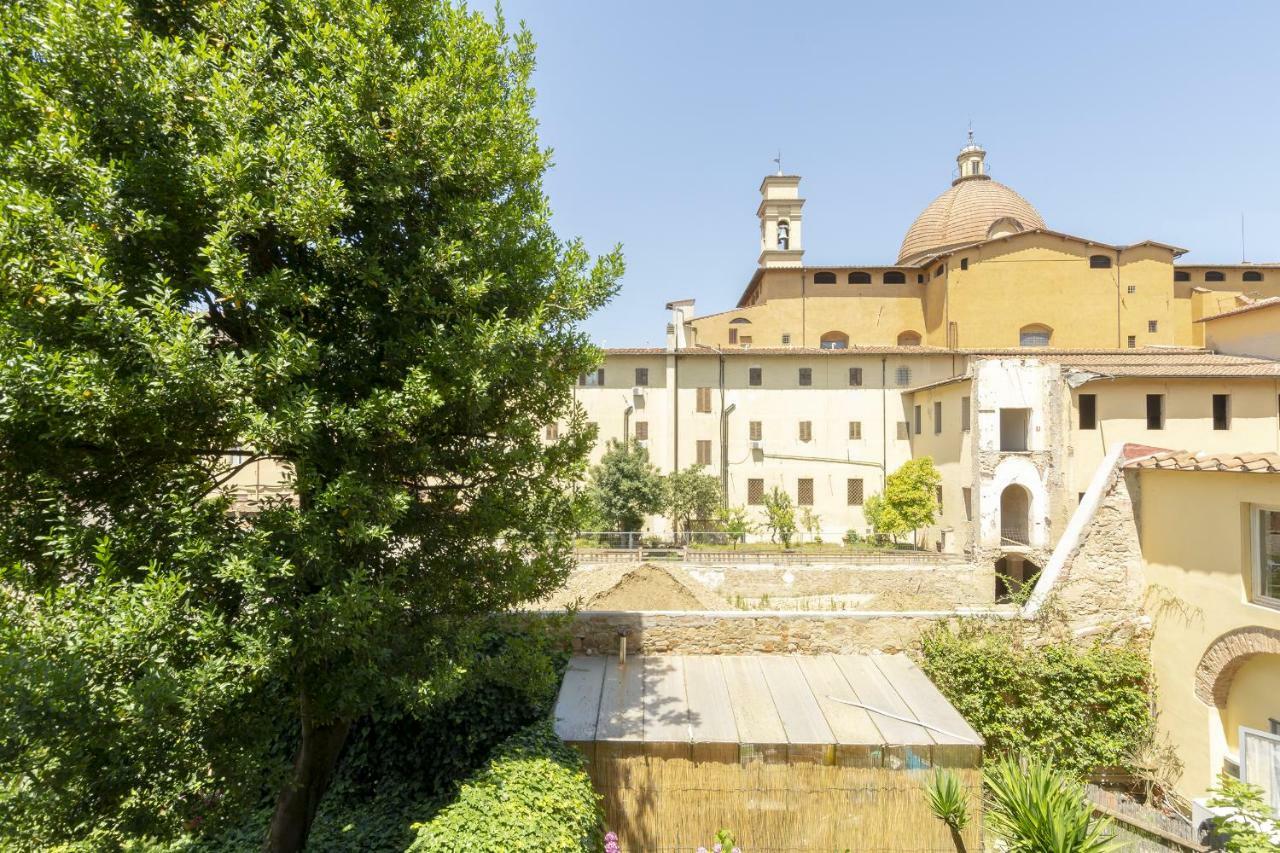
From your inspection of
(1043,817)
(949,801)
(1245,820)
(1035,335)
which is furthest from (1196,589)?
(1035,335)

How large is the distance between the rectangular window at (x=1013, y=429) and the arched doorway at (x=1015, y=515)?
1.59 metres

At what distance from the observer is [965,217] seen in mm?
38406

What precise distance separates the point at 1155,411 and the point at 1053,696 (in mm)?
19155

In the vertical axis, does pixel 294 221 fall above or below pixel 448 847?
above

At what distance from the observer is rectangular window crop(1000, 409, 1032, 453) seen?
23.9 m

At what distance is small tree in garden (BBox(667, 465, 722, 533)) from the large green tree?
2139 cm

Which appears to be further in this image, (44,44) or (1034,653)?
(1034,653)

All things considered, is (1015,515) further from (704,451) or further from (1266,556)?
(1266,556)

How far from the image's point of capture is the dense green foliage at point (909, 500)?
2494 centimetres

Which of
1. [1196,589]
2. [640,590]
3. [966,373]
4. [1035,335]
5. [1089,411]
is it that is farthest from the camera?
[1035,335]

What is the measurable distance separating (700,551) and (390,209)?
1963 cm

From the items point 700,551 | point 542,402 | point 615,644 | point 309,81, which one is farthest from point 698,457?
point 309,81

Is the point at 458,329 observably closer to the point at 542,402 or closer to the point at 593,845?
the point at 542,402

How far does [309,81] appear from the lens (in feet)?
15.3
